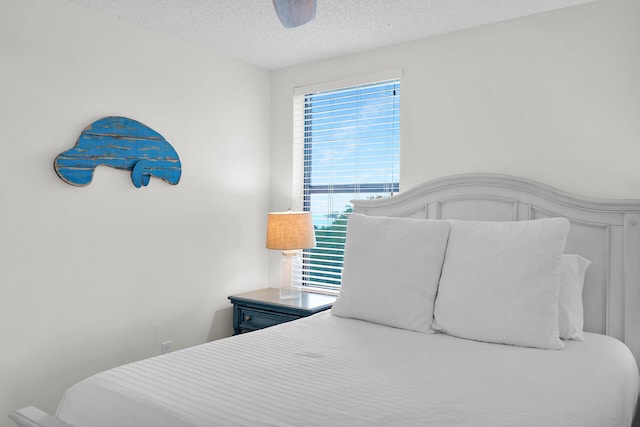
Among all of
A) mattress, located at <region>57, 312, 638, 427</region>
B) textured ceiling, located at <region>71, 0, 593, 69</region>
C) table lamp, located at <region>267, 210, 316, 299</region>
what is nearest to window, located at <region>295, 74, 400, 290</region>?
table lamp, located at <region>267, 210, 316, 299</region>

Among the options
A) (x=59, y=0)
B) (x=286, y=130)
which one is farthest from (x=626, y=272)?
(x=59, y=0)

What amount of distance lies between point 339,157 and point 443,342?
1.74m

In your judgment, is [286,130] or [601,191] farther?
[286,130]

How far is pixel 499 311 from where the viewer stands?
6.44 feet

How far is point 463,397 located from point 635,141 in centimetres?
169

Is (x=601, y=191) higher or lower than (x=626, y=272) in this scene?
higher

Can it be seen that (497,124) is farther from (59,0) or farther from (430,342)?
(59,0)

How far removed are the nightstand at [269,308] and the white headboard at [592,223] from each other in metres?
1.01

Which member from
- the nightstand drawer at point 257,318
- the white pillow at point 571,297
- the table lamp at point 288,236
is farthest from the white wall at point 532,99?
the nightstand drawer at point 257,318

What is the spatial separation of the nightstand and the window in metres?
0.33

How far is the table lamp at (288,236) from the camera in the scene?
3.15 m

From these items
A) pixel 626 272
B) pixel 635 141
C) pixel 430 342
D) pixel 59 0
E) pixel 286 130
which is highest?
pixel 59 0

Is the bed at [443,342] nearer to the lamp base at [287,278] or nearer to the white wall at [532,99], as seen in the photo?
the white wall at [532,99]

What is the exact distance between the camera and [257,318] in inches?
124
